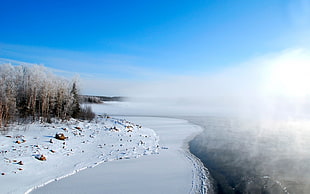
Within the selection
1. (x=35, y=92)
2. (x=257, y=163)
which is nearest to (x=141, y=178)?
(x=257, y=163)

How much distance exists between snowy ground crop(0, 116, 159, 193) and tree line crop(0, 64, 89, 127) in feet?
5.44

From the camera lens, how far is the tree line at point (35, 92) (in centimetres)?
1083

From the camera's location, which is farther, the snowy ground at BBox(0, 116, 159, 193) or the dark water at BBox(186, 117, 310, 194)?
the dark water at BBox(186, 117, 310, 194)

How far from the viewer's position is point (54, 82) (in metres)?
12.7

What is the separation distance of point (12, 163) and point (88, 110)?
1056 centimetres

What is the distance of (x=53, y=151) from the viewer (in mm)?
7285

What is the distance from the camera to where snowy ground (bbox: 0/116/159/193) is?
5398 mm

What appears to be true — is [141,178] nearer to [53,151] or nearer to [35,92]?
[53,151]

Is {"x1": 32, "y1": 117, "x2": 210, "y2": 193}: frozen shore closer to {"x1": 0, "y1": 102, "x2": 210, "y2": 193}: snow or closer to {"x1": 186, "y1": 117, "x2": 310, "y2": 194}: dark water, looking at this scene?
{"x1": 0, "y1": 102, "x2": 210, "y2": 193}: snow

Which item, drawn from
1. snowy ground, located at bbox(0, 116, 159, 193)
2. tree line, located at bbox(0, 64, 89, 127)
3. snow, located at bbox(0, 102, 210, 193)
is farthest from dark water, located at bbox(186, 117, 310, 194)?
tree line, located at bbox(0, 64, 89, 127)

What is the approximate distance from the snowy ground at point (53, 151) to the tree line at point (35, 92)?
65.3 inches

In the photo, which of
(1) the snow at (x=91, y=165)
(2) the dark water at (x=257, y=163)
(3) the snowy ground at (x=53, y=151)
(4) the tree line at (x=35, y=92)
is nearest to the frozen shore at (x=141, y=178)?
(1) the snow at (x=91, y=165)

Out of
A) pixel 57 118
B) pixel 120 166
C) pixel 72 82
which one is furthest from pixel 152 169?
pixel 72 82

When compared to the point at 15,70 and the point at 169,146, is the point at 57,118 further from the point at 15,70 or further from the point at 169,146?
the point at 169,146
